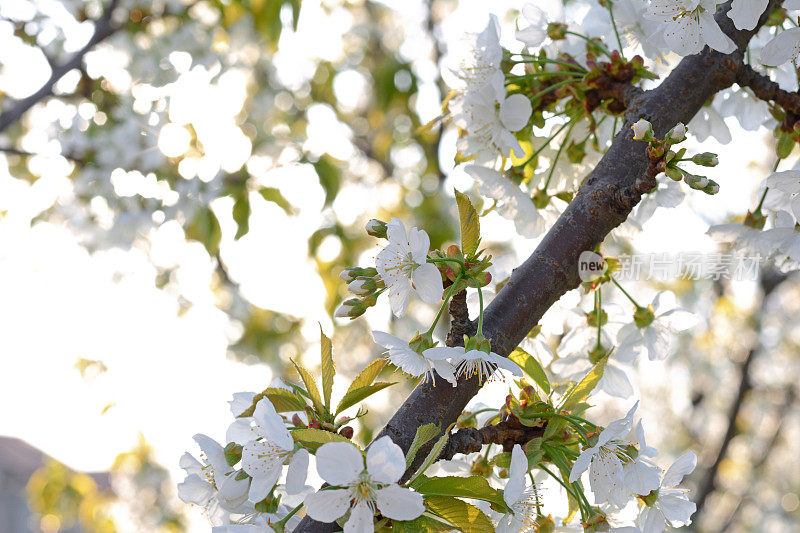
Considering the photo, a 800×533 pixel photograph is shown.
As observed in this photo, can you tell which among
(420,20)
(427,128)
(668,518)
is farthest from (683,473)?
(420,20)

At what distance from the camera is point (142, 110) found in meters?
3.02

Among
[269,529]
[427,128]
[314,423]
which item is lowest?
[269,529]

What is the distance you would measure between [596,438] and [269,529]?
15.7 inches

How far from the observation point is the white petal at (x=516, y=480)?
0.72 meters

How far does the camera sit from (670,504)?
863mm

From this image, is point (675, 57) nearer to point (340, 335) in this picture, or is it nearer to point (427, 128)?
point (427, 128)

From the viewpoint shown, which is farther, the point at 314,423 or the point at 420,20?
the point at 420,20

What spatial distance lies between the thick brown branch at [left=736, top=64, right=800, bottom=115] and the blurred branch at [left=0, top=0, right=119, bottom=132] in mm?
2524

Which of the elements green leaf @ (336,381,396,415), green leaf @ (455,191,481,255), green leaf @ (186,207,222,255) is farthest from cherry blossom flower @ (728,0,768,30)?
green leaf @ (186,207,222,255)

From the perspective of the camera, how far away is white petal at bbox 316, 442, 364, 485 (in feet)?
2.09

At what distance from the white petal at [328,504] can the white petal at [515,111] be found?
25.7 inches

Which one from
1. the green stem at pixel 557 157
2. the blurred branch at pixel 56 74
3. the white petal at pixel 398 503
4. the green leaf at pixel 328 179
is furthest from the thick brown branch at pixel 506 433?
the blurred branch at pixel 56 74

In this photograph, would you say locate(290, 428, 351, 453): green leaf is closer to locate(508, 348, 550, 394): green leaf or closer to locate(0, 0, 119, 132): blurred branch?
locate(508, 348, 550, 394): green leaf

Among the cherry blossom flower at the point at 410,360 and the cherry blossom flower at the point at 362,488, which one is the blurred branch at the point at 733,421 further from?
the cherry blossom flower at the point at 362,488
